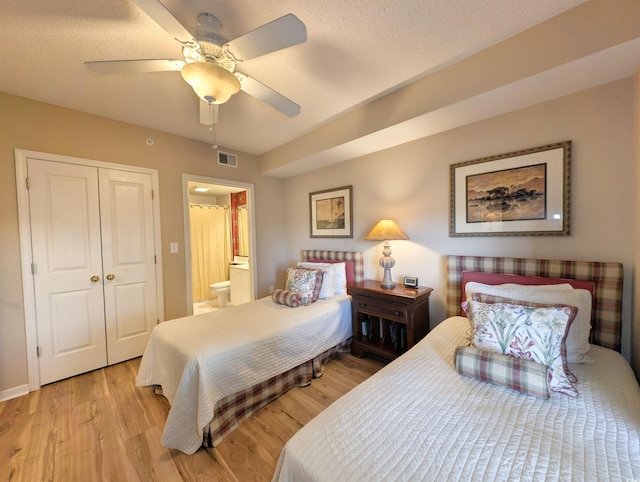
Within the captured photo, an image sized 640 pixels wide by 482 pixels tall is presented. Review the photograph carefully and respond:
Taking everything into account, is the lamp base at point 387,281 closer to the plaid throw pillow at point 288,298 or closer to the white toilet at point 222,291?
the plaid throw pillow at point 288,298

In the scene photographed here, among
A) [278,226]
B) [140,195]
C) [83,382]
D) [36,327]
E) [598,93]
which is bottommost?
[83,382]

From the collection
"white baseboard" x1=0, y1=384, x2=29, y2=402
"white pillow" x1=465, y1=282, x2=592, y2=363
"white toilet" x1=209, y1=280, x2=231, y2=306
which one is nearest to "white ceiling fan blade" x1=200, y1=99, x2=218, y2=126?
"white pillow" x1=465, y1=282, x2=592, y2=363

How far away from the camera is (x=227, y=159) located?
335 centimetres

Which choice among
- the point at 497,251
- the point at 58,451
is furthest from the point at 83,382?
the point at 497,251

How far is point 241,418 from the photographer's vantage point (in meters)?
1.77

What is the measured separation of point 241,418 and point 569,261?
2.56 m

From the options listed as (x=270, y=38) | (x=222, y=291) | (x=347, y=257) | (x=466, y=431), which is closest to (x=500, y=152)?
(x=347, y=257)

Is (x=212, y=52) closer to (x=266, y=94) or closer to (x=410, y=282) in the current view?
(x=266, y=94)

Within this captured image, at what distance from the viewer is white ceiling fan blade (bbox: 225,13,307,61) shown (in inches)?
43.5

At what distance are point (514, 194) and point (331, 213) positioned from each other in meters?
1.94

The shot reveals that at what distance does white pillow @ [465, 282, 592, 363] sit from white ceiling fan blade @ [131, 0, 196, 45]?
7.47 feet

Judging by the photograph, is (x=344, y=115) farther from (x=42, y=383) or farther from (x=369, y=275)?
(x=42, y=383)

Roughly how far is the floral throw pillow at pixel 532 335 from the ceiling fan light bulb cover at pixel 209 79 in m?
1.90

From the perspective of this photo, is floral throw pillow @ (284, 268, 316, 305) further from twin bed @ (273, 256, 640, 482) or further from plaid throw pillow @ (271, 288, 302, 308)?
twin bed @ (273, 256, 640, 482)
